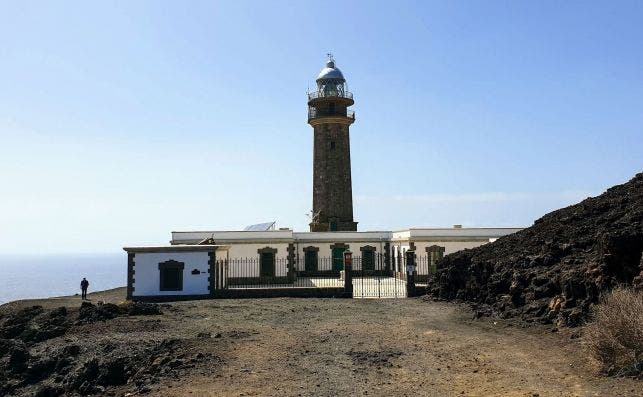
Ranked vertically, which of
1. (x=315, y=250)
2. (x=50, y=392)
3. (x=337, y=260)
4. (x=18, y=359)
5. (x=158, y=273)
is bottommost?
(x=50, y=392)

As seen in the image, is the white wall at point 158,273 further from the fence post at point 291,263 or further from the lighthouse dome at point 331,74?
the lighthouse dome at point 331,74

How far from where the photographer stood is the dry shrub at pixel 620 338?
10.7m

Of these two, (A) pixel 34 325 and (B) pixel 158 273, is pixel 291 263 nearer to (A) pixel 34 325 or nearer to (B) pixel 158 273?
(B) pixel 158 273

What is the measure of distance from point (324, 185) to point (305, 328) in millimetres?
23911

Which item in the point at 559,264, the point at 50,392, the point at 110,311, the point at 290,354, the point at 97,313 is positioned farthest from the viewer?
the point at 110,311

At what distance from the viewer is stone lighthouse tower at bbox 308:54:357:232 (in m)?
40.9

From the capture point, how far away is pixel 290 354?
14.4 metres

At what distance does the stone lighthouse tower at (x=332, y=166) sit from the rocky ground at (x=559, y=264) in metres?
15.1

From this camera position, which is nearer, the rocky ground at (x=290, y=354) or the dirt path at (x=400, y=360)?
the dirt path at (x=400, y=360)

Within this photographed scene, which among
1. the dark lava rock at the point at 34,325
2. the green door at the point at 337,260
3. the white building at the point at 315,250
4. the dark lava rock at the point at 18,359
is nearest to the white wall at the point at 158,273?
the white building at the point at 315,250

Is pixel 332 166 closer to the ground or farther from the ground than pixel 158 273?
farther from the ground

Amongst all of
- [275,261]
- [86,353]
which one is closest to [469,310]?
[86,353]

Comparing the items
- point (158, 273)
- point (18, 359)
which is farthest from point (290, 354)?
point (158, 273)

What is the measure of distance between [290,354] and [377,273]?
24672 millimetres
